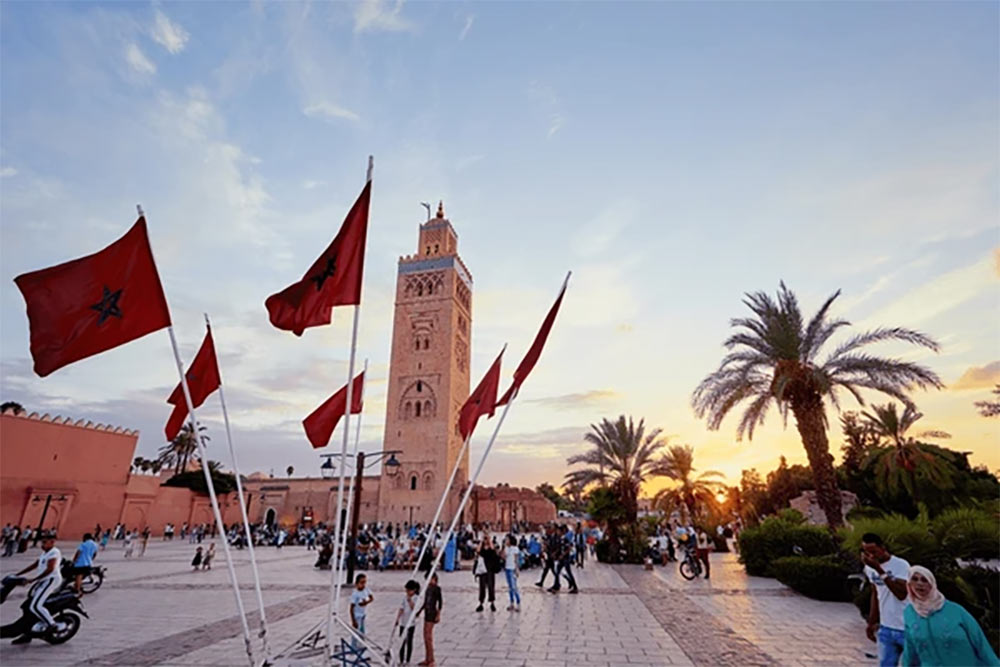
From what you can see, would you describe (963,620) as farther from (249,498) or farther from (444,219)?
(444,219)

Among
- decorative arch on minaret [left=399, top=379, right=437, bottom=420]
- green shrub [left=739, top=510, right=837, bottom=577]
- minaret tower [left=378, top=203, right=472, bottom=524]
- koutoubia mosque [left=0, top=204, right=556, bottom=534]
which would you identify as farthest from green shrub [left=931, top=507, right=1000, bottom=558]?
decorative arch on minaret [left=399, top=379, right=437, bottom=420]

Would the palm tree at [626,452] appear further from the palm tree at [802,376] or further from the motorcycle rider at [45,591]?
the motorcycle rider at [45,591]

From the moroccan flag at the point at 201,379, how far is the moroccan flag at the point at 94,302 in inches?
50.9

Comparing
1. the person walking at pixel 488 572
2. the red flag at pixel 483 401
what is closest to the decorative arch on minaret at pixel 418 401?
the person walking at pixel 488 572

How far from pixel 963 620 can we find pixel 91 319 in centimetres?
661

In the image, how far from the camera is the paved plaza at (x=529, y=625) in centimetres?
693

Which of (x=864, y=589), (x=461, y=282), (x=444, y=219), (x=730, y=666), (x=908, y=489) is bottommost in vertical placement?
(x=730, y=666)

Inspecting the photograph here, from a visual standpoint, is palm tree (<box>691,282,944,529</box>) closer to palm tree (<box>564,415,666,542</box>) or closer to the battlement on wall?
palm tree (<box>564,415,666,542</box>)

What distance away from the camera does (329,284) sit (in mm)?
5168

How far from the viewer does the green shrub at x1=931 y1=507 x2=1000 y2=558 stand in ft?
26.5

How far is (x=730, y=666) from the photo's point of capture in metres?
6.58

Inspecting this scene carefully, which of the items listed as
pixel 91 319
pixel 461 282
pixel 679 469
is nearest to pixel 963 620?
pixel 91 319

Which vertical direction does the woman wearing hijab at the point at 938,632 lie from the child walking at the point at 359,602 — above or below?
above

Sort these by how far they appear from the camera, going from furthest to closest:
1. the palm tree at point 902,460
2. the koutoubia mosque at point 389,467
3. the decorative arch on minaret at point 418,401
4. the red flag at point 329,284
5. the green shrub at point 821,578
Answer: the decorative arch on minaret at point 418,401 < the koutoubia mosque at point 389,467 < the palm tree at point 902,460 < the green shrub at point 821,578 < the red flag at point 329,284
